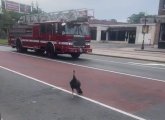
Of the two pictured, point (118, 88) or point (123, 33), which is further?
point (123, 33)

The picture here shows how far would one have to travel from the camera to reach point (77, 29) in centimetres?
2150

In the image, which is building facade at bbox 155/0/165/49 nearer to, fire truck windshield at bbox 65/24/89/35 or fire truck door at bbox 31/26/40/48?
fire truck windshield at bbox 65/24/89/35

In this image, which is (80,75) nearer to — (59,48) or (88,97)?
(88,97)

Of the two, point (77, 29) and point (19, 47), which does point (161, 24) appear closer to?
point (19, 47)

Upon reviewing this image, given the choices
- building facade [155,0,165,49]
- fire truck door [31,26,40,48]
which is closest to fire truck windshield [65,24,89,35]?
fire truck door [31,26,40,48]

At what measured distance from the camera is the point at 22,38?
2738 cm

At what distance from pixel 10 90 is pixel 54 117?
11.6 feet

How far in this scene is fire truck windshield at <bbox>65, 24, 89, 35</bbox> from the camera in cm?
2116

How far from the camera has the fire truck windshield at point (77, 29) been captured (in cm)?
2116

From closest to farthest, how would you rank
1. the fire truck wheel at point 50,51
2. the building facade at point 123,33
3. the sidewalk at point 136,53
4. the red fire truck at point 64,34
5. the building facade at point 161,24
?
the red fire truck at point 64,34 < the fire truck wheel at point 50,51 < the sidewalk at point 136,53 < the building facade at point 161,24 < the building facade at point 123,33

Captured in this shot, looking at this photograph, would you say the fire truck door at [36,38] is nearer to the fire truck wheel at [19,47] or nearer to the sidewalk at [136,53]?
the fire truck wheel at [19,47]

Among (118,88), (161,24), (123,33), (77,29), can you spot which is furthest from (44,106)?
(123,33)

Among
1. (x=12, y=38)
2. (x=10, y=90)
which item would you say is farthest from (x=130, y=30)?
(x=10, y=90)

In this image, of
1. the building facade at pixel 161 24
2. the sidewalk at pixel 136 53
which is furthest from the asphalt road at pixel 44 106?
the building facade at pixel 161 24
